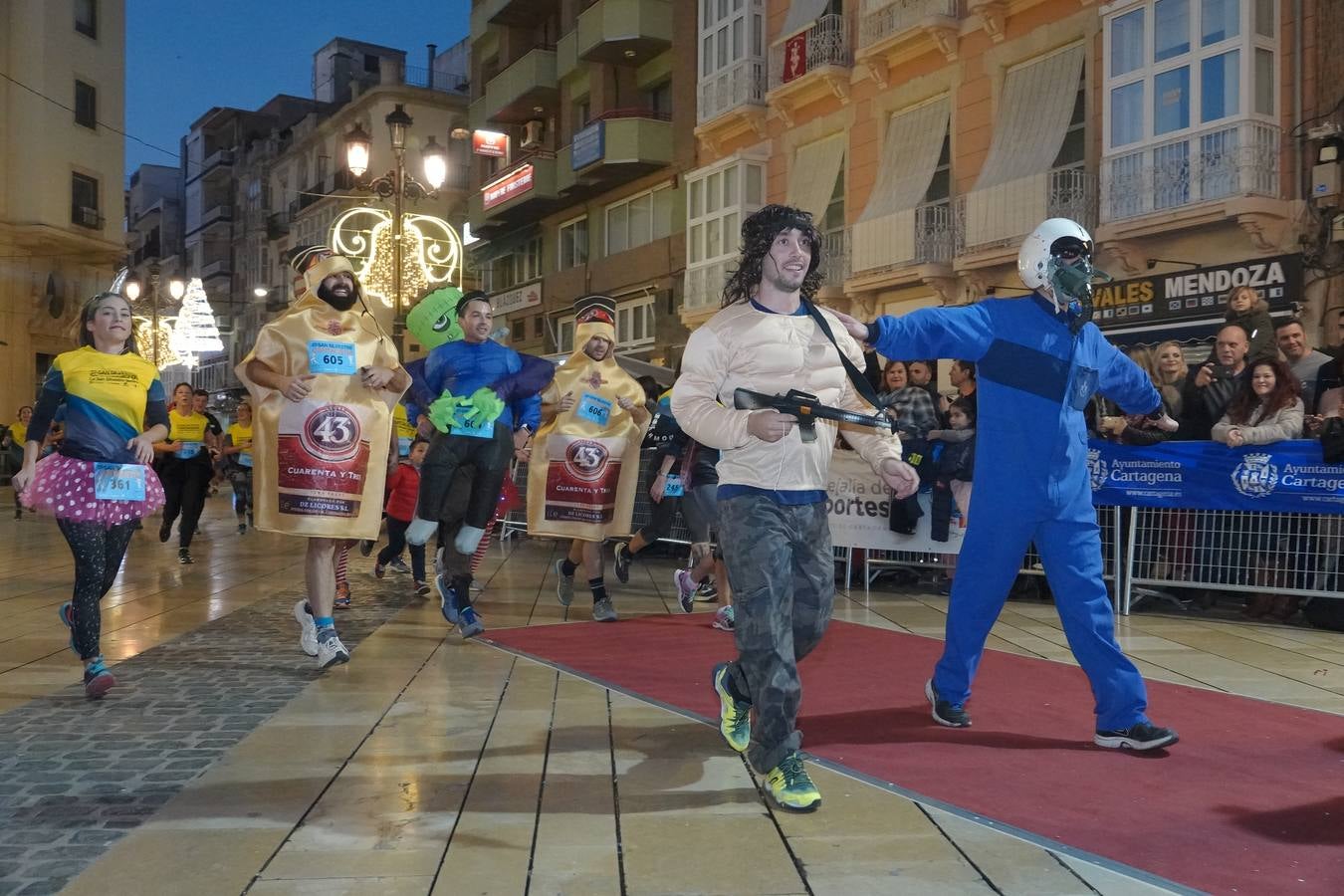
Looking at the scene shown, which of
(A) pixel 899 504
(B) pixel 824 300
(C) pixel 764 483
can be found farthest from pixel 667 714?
(B) pixel 824 300

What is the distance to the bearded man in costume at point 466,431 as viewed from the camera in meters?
7.93

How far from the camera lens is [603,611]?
27.9 ft

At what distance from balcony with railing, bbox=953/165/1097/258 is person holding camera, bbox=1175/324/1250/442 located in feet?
24.2

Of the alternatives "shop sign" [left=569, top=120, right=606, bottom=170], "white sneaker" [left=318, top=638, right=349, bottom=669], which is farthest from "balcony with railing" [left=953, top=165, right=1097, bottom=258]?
"white sneaker" [left=318, top=638, right=349, bottom=669]

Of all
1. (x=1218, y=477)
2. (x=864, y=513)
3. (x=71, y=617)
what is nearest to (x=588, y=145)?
(x=864, y=513)

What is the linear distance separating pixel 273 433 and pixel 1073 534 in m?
4.11

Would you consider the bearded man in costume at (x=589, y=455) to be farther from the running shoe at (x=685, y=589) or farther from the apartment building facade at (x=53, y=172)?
the apartment building facade at (x=53, y=172)

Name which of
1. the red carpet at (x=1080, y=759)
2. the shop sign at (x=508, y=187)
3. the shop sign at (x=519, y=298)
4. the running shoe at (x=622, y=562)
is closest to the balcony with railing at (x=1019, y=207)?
the running shoe at (x=622, y=562)

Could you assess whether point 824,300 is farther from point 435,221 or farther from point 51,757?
point 51,757

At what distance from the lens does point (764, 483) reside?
4.25 metres

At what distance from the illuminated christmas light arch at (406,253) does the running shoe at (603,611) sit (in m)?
7.17

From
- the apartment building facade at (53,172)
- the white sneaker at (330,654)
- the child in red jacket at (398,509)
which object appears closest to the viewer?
the white sneaker at (330,654)

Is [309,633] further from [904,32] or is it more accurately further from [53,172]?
[53,172]

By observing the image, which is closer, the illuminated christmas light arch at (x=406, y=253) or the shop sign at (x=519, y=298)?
the illuminated christmas light arch at (x=406, y=253)
